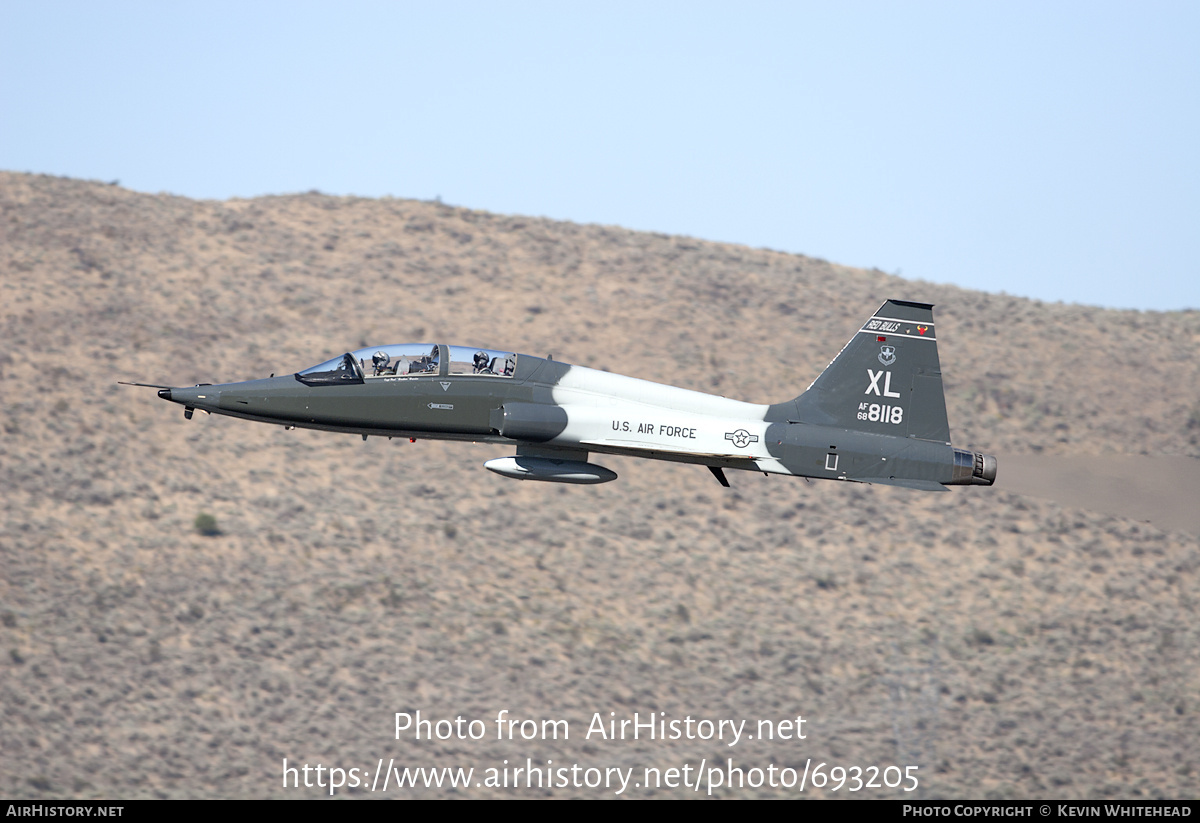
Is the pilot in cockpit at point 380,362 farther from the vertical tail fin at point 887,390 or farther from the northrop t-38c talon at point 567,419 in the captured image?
the vertical tail fin at point 887,390

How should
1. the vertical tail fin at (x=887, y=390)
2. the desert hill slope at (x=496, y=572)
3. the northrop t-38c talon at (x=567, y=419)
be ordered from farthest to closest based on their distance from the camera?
the desert hill slope at (x=496, y=572)
the vertical tail fin at (x=887, y=390)
the northrop t-38c talon at (x=567, y=419)

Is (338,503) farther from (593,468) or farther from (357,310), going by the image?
(593,468)

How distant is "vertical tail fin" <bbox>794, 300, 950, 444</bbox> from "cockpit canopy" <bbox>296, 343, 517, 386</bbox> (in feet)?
21.0

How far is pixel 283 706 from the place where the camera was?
37.6 meters

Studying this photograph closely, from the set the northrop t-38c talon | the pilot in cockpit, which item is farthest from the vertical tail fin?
the pilot in cockpit

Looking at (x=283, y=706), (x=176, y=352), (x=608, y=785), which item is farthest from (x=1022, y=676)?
(x=176, y=352)

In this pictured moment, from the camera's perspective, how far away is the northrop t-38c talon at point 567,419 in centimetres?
2386

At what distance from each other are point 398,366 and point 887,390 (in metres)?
9.67

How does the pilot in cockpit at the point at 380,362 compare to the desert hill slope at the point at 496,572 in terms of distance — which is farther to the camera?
the desert hill slope at the point at 496,572

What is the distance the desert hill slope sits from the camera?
37.8 metres

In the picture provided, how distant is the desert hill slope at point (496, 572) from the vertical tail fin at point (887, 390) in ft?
56.5

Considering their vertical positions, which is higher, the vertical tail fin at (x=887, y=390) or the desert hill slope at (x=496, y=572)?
the vertical tail fin at (x=887, y=390)

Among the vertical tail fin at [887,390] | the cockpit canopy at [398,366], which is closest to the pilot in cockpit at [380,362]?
the cockpit canopy at [398,366]

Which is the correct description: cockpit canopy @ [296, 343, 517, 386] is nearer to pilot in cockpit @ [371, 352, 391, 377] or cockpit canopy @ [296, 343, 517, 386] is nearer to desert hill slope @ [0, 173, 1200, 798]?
pilot in cockpit @ [371, 352, 391, 377]
